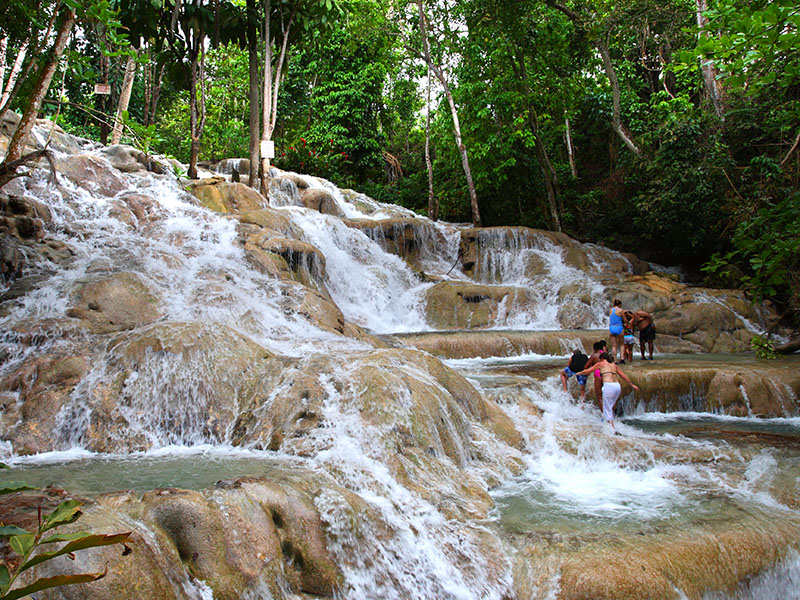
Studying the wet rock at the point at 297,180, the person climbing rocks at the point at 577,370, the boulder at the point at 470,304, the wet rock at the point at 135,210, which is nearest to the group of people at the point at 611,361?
the person climbing rocks at the point at 577,370

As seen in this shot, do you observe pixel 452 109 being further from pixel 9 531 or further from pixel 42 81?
pixel 9 531

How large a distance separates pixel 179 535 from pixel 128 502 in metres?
0.44

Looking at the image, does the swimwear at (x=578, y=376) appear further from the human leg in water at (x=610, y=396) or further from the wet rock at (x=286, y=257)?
the wet rock at (x=286, y=257)

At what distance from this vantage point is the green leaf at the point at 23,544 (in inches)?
53.2

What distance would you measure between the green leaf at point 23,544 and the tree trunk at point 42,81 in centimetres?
393

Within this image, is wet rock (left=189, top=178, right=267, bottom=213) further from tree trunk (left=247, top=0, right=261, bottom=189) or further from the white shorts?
the white shorts

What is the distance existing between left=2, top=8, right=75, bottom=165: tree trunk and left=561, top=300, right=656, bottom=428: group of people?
7073mm

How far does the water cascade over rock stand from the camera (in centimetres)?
398

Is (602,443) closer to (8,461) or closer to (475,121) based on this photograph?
(8,461)

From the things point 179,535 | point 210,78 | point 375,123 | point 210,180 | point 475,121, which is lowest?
point 179,535

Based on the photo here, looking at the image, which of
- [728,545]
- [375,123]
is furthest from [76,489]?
[375,123]

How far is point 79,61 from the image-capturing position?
157 inches

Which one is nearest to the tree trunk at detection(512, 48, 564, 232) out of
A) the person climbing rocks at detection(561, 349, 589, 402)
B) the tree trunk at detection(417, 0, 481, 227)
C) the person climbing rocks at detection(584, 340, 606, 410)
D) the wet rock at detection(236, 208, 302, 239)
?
the tree trunk at detection(417, 0, 481, 227)

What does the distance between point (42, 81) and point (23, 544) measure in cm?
425
